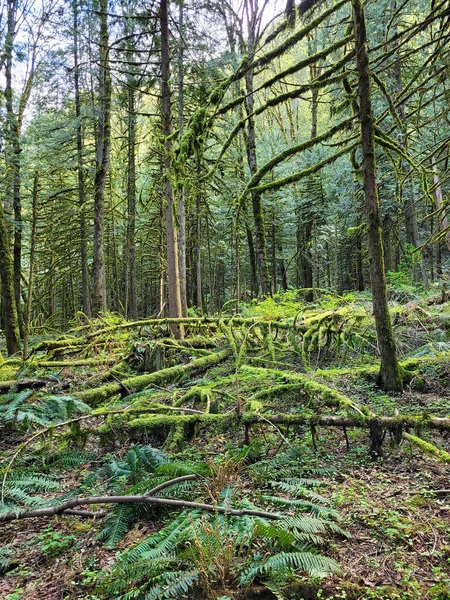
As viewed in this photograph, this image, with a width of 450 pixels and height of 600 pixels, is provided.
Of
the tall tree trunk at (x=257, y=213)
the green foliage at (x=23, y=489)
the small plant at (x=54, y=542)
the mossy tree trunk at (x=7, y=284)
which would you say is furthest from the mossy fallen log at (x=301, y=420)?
the tall tree trunk at (x=257, y=213)

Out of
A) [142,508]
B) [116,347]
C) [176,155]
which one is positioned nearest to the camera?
[142,508]

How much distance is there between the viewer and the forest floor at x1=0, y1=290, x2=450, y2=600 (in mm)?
2686

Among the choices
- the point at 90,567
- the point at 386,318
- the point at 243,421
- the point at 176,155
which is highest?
the point at 176,155

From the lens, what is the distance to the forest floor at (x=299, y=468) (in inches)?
106

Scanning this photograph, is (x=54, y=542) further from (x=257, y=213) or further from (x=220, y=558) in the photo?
(x=257, y=213)

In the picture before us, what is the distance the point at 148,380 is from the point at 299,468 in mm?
3766

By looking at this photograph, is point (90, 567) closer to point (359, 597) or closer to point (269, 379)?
point (359, 597)

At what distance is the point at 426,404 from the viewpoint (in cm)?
522

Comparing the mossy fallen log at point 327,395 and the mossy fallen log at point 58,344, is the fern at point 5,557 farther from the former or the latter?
the mossy fallen log at point 58,344

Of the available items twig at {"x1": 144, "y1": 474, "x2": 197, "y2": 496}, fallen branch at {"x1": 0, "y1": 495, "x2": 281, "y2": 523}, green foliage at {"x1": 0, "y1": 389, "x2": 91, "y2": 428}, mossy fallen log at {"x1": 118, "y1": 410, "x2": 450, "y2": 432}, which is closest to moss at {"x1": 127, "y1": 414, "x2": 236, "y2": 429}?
mossy fallen log at {"x1": 118, "y1": 410, "x2": 450, "y2": 432}

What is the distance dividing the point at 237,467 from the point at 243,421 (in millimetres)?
704

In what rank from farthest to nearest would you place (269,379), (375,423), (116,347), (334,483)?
(116,347) < (269,379) < (375,423) < (334,483)

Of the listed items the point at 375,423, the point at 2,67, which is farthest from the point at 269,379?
the point at 2,67

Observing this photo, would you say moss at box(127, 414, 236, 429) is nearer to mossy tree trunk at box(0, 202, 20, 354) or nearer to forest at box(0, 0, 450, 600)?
forest at box(0, 0, 450, 600)
